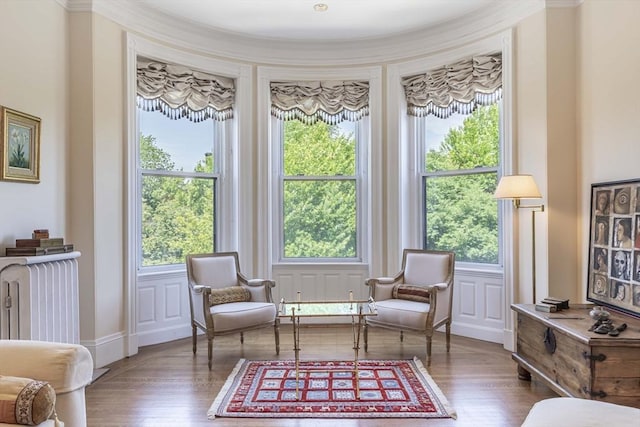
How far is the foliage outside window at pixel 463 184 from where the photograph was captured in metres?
4.50

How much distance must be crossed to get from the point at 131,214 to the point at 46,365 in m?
2.38

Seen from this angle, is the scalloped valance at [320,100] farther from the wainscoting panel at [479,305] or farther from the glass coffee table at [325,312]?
the glass coffee table at [325,312]

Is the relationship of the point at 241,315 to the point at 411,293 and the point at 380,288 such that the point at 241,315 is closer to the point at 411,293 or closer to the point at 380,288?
the point at 380,288

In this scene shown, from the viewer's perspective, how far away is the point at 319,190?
523 centimetres

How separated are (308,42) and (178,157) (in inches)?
77.1

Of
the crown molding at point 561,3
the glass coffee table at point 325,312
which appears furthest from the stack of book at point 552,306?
the crown molding at point 561,3

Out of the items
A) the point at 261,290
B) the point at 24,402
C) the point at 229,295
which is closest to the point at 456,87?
the point at 261,290

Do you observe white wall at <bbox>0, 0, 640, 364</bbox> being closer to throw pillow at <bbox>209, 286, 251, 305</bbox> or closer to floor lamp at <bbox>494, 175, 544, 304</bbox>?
floor lamp at <bbox>494, 175, 544, 304</bbox>

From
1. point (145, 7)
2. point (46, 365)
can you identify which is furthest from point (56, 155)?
point (46, 365)

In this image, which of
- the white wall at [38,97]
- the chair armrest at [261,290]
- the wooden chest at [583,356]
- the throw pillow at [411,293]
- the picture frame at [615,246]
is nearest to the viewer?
the wooden chest at [583,356]

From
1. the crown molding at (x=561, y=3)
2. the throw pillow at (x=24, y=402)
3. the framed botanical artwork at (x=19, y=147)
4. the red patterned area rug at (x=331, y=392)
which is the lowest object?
the red patterned area rug at (x=331, y=392)

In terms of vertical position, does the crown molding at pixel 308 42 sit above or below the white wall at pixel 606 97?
above

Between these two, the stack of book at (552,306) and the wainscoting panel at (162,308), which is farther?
the wainscoting panel at (162,308)

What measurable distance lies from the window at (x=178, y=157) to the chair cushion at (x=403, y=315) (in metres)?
2.08
